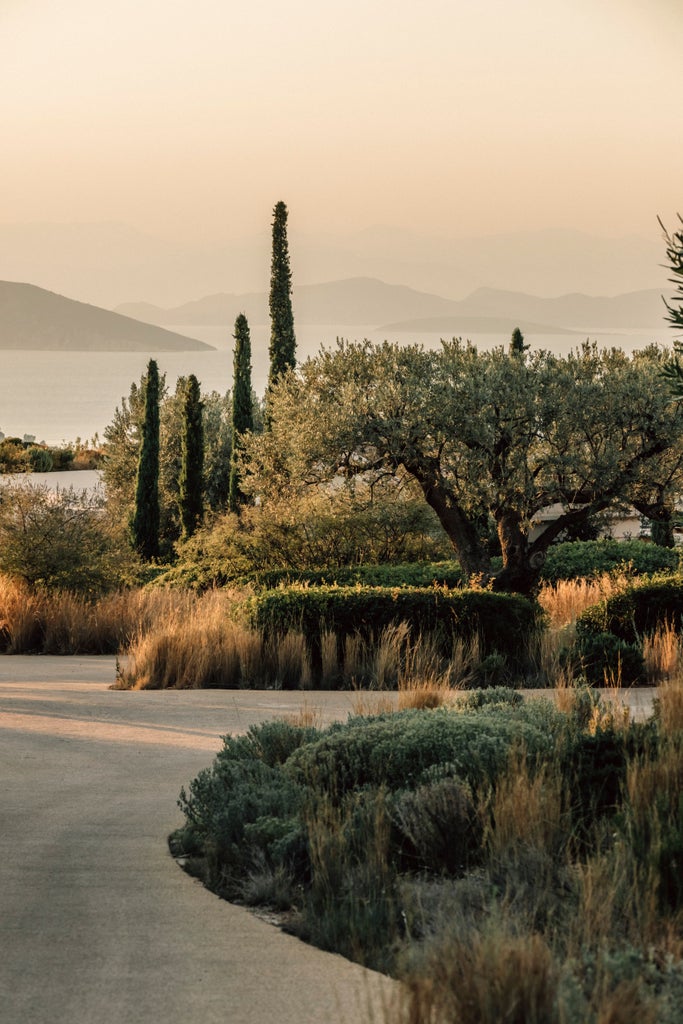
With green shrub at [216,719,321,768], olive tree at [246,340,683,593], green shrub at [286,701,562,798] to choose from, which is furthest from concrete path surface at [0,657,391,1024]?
olive tree at [246,340,683,593]

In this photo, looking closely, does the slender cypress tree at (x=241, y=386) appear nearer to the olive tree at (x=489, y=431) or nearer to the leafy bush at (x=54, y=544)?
the leafy bush at (x=54, y=544)

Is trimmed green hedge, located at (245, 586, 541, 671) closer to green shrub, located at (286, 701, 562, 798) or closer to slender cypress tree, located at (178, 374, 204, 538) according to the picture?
green shrub, located at (286, 701, 562, 798)

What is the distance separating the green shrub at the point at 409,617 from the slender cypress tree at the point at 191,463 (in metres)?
20.7

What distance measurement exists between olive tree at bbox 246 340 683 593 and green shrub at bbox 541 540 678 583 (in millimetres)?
3452

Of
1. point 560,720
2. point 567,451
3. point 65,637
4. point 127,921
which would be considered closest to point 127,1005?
point 127,921

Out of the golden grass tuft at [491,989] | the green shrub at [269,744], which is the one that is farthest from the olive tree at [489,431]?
the golden grass tuft at [491,989]

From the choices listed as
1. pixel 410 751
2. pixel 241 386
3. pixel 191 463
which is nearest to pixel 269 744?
pixel 410 751

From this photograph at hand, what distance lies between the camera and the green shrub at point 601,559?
22641mm

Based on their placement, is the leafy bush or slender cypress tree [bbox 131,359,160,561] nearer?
the leafy bush

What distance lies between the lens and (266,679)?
12.7 meters

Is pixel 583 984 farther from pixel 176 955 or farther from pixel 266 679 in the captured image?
pixel 266 679

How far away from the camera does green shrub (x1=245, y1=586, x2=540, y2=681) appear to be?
13.3 m

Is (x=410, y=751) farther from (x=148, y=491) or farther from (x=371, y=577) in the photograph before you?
(x=148, y=491)

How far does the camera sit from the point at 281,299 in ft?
121
